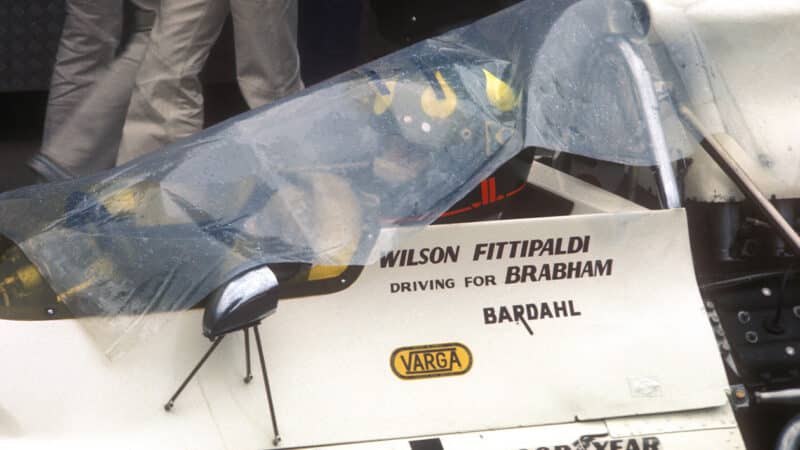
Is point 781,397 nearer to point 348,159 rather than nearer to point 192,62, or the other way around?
point 348,159

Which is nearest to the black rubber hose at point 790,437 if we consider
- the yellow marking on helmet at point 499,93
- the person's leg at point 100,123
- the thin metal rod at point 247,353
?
the yellow marking on helmet at point 499,93

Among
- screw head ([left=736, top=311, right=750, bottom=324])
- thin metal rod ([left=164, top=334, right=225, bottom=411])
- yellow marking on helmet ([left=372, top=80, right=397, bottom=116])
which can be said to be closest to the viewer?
thin metal rod ([left=164, top=334, right=225, bottom=411])

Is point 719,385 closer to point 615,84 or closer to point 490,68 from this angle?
point 615,84

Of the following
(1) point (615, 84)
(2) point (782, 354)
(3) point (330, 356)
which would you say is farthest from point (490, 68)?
(2) point (782, 354)

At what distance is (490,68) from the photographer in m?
2.72

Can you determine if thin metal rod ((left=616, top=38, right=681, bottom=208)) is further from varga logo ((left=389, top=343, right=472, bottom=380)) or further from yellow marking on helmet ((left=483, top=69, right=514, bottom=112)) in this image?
varga logo ((left=389, top=343, right=472, bottom=380))

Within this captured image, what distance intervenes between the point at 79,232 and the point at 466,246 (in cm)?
83

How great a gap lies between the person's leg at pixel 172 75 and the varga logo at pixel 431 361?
1.39 m

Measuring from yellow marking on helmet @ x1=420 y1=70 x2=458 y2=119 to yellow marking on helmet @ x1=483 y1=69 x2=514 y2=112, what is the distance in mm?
84

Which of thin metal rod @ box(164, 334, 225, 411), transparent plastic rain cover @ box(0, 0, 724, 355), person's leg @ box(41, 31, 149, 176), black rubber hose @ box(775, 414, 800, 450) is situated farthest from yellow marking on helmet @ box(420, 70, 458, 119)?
person's leg @ box(41, 31, 149, 176)

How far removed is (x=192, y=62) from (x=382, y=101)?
122 cm

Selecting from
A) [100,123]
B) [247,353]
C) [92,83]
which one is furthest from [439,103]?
[92,83]

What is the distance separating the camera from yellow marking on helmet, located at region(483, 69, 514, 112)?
2.63 metres

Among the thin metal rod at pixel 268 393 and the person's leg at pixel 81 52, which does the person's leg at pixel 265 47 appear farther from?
the thin metal rod at pixel 268 393
